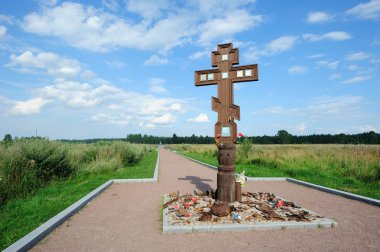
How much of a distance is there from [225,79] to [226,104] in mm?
662

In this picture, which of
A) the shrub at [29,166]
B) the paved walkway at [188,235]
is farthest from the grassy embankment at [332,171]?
the shrub at [29,166]

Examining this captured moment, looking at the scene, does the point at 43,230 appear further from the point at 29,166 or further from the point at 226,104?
the point at 29,166

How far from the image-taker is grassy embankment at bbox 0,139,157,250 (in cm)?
511

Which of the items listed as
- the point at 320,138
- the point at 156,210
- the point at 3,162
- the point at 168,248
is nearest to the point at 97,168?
the point at 3,162

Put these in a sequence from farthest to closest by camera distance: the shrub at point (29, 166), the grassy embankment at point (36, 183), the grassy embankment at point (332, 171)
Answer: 1. the grassy embankment at point (332, 171)
2. the shrub at point (29, 166)
3. the grassy embankment at point (36, 183)

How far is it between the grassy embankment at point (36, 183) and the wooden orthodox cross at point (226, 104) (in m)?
3.93

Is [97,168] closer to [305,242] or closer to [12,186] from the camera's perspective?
[12,186]

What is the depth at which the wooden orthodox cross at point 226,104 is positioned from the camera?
586 cm

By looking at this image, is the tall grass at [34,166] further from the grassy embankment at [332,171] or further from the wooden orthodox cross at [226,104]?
the grassy embankment at [332,171]

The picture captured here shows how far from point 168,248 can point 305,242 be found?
2124 mm

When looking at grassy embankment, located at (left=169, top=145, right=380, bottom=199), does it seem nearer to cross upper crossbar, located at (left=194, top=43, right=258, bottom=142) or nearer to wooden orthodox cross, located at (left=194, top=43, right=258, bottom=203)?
wooden orthodox cross, located at (left=194, top=43, right=258, bottom=203)

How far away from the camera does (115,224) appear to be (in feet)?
15.8

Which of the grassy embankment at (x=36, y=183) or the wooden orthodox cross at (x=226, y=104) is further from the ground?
the wooden orthodox cross at (x=226, y=104)

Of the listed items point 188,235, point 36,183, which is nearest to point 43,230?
point 188,235
